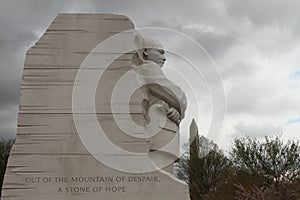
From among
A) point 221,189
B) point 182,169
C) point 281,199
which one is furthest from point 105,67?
point 182,169

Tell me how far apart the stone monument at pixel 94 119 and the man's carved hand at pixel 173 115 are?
1 centimetres

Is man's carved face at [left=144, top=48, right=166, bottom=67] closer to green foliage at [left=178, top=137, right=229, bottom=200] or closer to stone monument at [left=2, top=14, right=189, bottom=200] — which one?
stone monument at [left=2, top=14, right=189, bottom=200]

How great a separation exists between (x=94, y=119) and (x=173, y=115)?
121 centimetres

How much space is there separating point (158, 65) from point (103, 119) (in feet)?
4.62

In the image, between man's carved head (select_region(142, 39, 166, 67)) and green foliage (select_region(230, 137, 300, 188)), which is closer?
man's carved head (select_region(142, 39, 166, 67))

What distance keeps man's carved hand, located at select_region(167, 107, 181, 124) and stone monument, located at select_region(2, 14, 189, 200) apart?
1cm

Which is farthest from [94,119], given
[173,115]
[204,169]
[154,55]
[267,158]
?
[204,169]

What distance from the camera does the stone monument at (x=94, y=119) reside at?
6031 mm

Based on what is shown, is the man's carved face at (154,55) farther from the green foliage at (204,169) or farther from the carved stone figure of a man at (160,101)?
the green foliage at (204,169)

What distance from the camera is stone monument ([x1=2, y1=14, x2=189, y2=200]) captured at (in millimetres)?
6031

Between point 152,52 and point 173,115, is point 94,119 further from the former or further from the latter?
point 152,52

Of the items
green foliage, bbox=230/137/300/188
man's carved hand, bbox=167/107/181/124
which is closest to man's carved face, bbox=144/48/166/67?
man's carved hand, bbox=167/107/181/124

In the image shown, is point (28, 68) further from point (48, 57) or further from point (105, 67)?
point (105, 67)

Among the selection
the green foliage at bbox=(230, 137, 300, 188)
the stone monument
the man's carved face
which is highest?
the green foliage at bbox=(230, 137, 300, 188)
